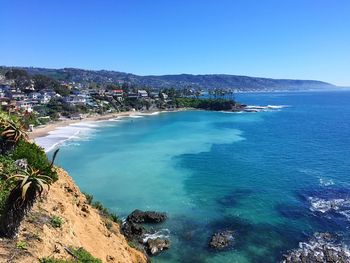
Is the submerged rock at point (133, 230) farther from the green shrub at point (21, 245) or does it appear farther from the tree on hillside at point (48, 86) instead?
the tree on hillside at point (48, 86)

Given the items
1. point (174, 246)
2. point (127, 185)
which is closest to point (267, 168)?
point (127, 185)

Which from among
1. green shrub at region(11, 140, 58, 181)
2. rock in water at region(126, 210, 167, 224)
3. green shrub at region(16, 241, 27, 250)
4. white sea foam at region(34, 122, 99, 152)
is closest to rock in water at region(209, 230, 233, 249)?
rock in water at region(126, 210, 167, 224)

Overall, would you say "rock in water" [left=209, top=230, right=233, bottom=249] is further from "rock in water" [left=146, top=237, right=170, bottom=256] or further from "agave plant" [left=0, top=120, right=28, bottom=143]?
"agave plant" [left=0, top=120, right=28, bottom=143]

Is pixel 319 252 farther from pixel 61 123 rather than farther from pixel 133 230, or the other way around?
pixel 61 123

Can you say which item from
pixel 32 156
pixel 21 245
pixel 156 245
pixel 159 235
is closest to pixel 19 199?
pixel 21 245

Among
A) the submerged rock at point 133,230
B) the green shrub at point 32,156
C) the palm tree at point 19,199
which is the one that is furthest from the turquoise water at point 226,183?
the palm tree at point 19,199
